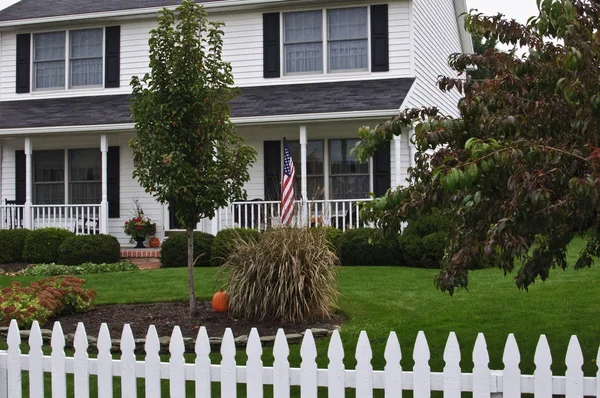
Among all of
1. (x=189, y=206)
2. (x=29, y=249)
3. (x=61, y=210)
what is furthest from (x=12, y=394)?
(x=61, y=210)

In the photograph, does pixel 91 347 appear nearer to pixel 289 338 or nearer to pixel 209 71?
pixel 289 338

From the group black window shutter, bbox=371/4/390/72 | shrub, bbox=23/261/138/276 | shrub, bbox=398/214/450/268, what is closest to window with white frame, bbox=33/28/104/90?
shrub, bbox=23/261/138/276

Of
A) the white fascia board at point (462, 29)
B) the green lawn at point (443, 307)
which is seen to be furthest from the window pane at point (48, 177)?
the white fascia board at point (462, 29)

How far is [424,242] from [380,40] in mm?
5376

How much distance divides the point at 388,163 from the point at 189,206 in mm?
7853

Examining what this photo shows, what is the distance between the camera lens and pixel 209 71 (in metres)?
8.38

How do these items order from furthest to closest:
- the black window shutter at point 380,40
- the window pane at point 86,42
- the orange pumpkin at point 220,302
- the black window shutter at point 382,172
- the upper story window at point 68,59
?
1. the window pane at point 86,42
2. the upper story window at point 68,59
3. the black window shutter at point 380,40
4. the black window shutter at point 382,172
5. the orange pumpkin at point 220,302

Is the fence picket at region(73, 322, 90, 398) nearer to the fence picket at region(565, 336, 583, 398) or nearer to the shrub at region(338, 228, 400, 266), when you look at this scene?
the fence picket at region(565, 336, 583, 398)

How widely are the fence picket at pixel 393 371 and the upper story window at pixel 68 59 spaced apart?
594 inches

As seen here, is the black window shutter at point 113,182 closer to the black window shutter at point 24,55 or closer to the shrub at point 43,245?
the shrub at point 43,245

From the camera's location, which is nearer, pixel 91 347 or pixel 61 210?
pixel 91 347

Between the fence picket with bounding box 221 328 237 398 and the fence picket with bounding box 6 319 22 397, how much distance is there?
1.34 meters

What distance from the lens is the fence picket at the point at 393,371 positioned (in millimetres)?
3652

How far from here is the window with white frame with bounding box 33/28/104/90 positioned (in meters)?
17.8
